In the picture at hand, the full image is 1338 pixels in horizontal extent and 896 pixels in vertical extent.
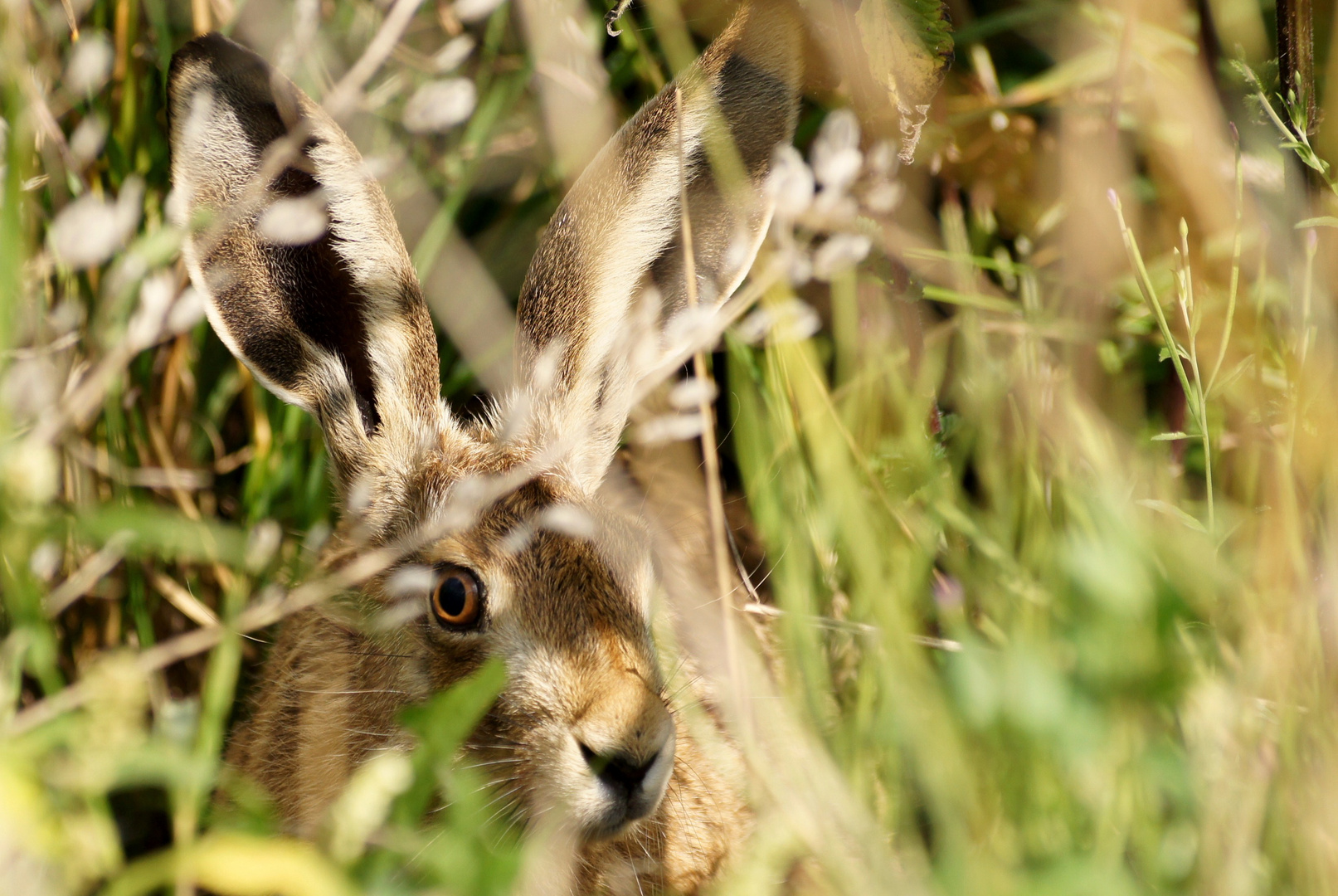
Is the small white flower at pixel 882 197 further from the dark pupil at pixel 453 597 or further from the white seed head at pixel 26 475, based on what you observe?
the white seed head at pixel 26 475

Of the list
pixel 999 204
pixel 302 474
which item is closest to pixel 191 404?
pixel 302 474

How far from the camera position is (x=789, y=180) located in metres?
2.61

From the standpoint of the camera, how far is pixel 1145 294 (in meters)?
2.16

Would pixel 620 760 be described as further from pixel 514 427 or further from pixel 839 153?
pixel 839 153

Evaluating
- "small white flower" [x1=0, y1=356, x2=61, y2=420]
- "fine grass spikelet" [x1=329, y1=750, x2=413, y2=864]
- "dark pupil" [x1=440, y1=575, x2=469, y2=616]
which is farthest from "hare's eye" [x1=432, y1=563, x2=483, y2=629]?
"fine grass spikelet" [x1=329, y1=750, x2=413, y2=864]

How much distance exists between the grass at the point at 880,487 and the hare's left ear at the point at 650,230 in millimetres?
182

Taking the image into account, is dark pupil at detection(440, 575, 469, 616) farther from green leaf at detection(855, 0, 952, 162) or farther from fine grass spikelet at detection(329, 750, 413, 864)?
green leaf at detection(855, 0, 952, 162)

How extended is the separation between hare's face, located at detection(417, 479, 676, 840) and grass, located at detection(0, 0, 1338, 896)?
0.57 feet

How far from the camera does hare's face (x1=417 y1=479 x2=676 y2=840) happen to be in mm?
2127

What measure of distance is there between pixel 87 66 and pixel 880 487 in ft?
5.78

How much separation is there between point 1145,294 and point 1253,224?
0.97m

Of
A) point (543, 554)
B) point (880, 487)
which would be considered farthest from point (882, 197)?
point (543, 554)

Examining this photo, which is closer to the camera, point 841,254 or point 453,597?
point 453,597

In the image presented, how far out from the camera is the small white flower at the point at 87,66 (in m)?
2.14
